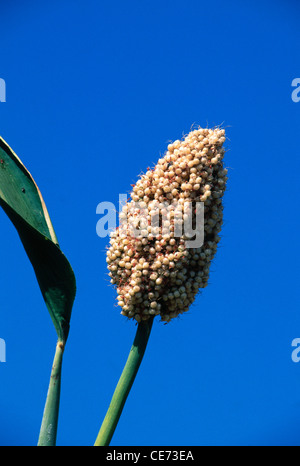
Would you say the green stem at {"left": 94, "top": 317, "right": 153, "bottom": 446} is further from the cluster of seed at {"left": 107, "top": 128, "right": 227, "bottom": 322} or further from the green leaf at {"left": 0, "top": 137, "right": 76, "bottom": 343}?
the green leaf at {"left": 0, "top": 137, "right": 76, "bottom": 343}

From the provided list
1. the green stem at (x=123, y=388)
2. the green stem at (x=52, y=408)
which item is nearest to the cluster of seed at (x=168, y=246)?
the green stem at (x=123, y=388)

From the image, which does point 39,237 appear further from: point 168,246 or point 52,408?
point 52,408

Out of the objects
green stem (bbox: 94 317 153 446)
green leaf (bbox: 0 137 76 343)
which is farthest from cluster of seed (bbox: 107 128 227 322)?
green leaf (bbox: 0 137 76 343)

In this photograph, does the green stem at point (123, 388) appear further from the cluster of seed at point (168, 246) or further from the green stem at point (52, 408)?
the green stem at point (52, 408)

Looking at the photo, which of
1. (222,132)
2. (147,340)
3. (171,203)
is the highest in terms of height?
(222,132)
